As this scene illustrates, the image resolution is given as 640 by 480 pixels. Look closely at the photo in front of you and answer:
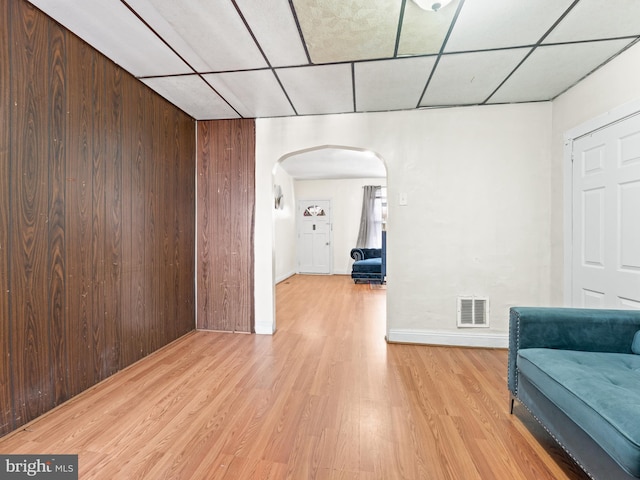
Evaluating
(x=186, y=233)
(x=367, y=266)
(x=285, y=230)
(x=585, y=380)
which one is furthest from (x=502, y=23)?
(x=285, y=230)

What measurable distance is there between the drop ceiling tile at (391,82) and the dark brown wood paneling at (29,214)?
6.68ft

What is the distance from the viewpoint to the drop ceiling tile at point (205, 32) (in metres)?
1.65

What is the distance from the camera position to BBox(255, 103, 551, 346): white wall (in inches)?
113

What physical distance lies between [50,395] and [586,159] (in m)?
4.24

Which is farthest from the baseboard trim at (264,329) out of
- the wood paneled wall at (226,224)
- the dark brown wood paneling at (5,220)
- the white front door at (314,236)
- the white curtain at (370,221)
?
the white curtain at (370,221)

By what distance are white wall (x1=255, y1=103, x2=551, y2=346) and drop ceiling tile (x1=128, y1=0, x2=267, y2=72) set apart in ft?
3.88

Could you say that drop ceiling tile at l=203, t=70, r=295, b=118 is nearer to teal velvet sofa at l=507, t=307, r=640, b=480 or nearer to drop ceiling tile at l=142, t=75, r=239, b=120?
drop ceiling tile at l=142, t=75, r=239, b=120

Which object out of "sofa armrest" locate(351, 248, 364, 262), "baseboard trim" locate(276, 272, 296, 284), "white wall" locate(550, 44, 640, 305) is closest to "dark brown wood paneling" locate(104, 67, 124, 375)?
"white wall" locate(550, 44, 640, 305)

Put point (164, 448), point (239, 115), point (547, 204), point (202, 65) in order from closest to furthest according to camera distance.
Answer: point (164, 448), point (202, 65), point (547, 204), point (239, 115)

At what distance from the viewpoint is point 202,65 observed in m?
2.24

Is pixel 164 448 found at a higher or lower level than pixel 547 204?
lower

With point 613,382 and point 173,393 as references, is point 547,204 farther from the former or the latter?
point 173,393

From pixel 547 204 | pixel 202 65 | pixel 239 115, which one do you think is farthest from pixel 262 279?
pixel 547 204

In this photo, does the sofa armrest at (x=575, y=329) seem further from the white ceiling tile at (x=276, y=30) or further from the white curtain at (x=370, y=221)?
the white curtain at (x=370, y=221)
